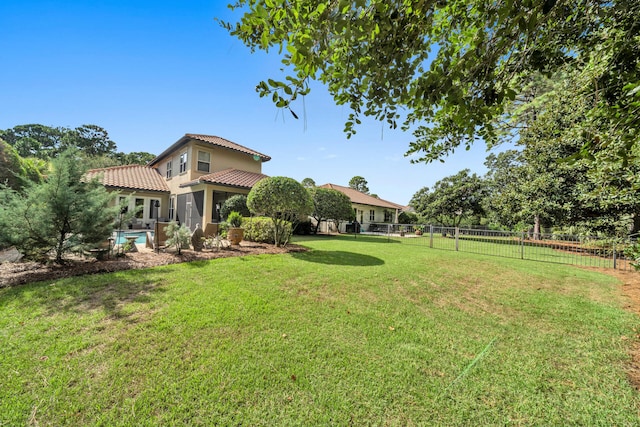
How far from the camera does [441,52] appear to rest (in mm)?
2574

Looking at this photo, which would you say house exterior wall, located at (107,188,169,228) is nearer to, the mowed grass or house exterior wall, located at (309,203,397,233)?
house exterior wall, located at (309,203,397,233)

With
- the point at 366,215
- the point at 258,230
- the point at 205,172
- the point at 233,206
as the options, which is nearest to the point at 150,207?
the point at 205,172

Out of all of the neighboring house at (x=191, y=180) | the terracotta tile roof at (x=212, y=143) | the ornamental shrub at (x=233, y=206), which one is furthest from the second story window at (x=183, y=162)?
the ornamental shrub at (x=233, y=206)

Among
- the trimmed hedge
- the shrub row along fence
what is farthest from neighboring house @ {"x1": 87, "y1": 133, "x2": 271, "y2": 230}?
the shrub row along fence

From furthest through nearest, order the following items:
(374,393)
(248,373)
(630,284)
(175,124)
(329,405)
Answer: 1. (175,124)
2. (630,284)
3. (248,373)
4. (374,393)
5. (329,405)

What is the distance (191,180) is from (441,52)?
15876mm

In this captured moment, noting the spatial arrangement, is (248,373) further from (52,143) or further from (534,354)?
(52,143)

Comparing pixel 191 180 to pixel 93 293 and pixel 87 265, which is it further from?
pixel 93 293

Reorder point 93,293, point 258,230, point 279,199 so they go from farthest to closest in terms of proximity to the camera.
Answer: point 258,230 → point 279,199 → point 93,293

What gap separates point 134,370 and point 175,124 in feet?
56.5

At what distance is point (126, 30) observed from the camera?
7211 mm

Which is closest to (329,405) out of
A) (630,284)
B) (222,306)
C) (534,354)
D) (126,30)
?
(222,306)

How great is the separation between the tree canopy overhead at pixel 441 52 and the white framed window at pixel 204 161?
14.9 meters

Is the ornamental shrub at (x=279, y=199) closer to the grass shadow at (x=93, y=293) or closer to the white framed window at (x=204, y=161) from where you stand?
the grass shadow at (x=93, y=293)
